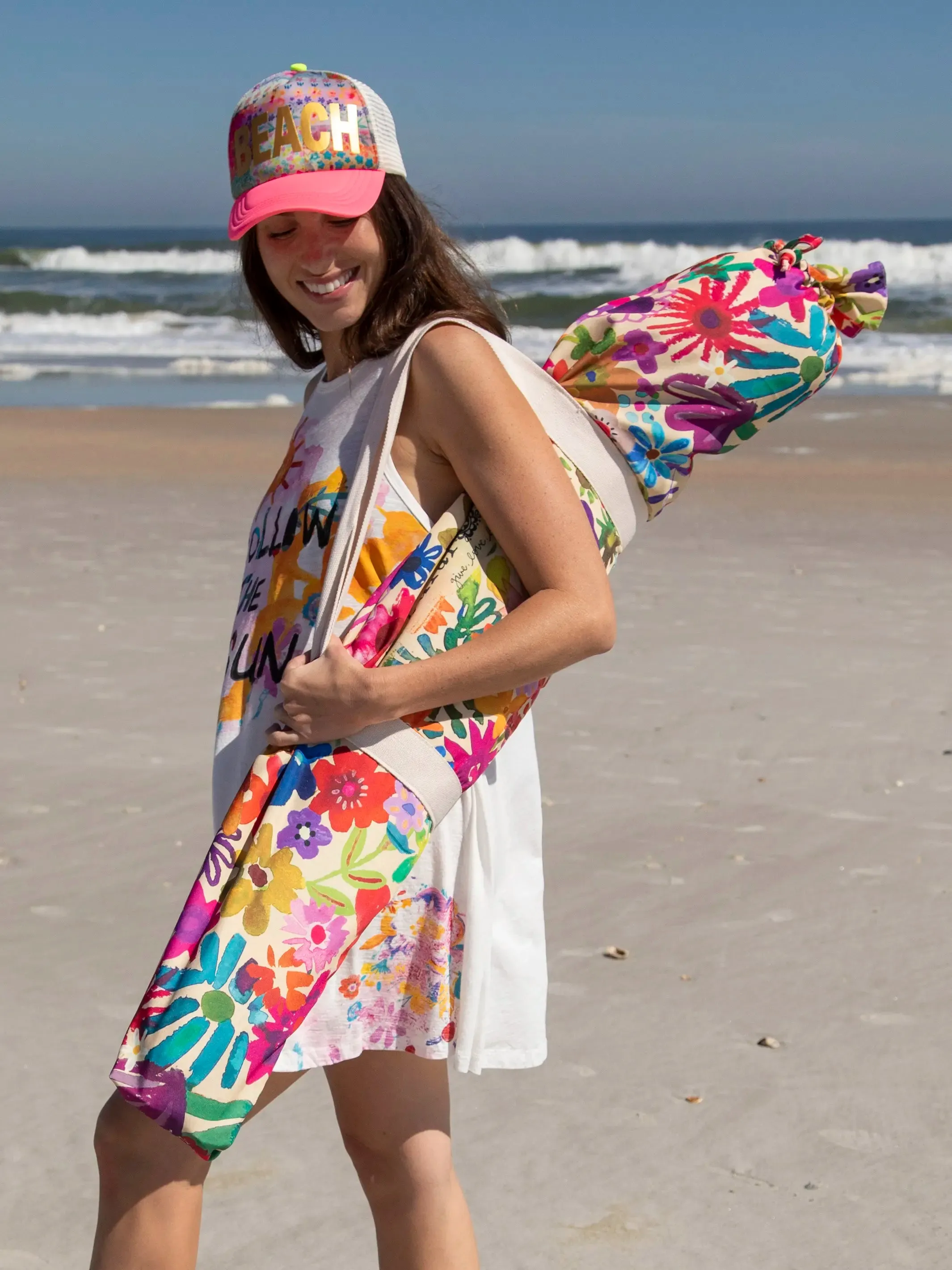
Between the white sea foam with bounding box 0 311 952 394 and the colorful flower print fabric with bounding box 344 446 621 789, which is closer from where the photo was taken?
the colorful flower print fabric with bounding box 344 446 621 789

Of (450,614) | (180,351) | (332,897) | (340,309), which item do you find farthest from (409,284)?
(180,351)

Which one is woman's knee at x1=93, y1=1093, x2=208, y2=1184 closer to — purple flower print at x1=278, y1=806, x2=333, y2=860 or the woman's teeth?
purple flower print at x1=278, y1=806, x2=333, y2=860

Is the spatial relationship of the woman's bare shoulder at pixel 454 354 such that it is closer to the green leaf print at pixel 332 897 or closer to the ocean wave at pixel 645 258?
the green leaf print at pixel 332 897

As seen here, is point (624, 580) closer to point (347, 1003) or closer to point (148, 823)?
point (148, 823)

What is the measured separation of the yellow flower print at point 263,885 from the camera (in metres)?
1.60

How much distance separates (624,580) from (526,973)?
602 centimetres

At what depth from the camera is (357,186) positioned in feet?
5.80

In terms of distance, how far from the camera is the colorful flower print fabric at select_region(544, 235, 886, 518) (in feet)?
5.97

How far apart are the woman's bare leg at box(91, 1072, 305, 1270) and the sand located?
91cm

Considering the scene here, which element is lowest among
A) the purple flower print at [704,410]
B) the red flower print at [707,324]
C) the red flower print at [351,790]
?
the red flower print at [351,790]

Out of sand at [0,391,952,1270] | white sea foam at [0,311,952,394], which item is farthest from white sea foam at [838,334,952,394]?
sand at [0,391,952,1270]

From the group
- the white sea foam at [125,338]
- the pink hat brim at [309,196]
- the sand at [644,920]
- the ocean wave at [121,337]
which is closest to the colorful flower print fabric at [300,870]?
the pink hat brim at [309,196]

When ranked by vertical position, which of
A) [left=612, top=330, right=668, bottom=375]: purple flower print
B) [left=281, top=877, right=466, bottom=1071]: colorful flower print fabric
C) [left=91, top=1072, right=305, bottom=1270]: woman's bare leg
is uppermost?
[left=612, top=330, right=668, bottom=375]: purple flower print

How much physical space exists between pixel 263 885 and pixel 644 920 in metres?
2.39
